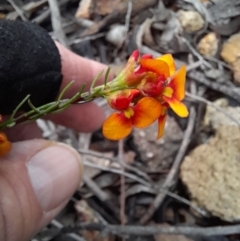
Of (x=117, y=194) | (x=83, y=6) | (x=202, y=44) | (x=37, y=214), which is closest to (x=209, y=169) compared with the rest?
(x=117, y=194)

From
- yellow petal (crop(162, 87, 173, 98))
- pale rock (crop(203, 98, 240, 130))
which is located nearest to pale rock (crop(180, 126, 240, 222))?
pale rock (crop(203, 98, 240, 130))

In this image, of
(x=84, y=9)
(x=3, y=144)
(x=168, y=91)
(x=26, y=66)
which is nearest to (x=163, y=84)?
(x=168, y=91)

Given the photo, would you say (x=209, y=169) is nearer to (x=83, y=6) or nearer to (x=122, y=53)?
(x=122, y=53)

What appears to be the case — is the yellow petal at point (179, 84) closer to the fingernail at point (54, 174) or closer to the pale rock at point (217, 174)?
the fingernail at point (54, 174)

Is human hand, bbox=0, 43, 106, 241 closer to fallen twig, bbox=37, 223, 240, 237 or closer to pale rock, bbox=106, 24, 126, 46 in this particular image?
fallen twig, bbox=37, 223, 240, 237

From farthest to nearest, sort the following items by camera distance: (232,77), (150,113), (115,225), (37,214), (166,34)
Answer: (166,34) → (232,77) → (115,225) → (37,214) → (150,113)

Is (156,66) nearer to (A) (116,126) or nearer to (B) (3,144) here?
(A) (116,126)
